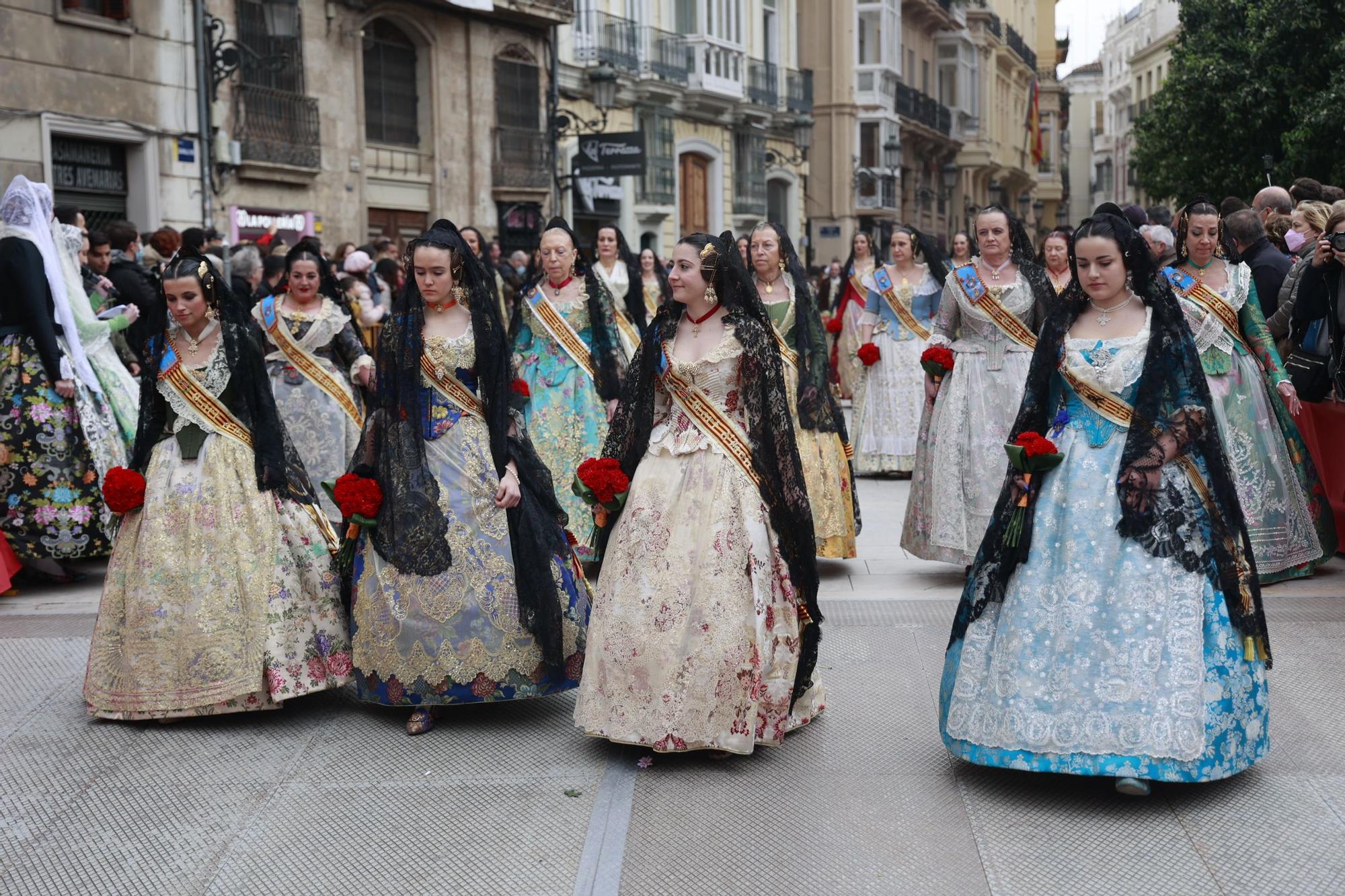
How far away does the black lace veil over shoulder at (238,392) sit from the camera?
18.1ft

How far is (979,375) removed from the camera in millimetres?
7469

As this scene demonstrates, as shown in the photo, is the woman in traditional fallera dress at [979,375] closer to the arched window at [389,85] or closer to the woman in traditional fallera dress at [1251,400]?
the woman in traditional fallera dress at [1251,400]

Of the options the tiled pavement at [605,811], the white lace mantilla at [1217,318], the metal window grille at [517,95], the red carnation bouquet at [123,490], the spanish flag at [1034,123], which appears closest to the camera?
the tiled pavement at [605,811]

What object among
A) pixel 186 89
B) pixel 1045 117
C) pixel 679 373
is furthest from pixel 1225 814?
pixel 1045 117

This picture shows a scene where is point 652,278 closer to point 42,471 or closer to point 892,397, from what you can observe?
point 892,397

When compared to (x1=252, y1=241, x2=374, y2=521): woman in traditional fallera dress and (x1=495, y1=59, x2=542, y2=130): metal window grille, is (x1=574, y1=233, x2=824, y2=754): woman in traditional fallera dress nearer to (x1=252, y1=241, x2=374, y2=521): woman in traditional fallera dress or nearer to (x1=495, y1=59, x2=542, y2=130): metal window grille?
(x1=252, y1=241, x2=374, y2=521): woman in traditional fallera dress

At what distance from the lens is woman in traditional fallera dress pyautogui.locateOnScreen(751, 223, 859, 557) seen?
7566mm

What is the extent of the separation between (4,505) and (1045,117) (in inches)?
2616

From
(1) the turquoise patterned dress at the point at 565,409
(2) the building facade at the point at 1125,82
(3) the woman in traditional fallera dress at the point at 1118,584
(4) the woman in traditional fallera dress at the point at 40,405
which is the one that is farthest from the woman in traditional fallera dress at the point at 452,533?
(2) the building facade at the point at 1125,82

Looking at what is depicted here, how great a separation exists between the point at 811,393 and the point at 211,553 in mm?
3288

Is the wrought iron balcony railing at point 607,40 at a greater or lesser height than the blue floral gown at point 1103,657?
greater

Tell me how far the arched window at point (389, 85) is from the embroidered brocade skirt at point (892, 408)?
1042cm

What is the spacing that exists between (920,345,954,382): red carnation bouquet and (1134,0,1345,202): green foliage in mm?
13393


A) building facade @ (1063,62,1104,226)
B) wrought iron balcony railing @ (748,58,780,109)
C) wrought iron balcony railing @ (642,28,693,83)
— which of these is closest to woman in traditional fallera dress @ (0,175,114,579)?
wrought iron balcony railing @ (642,28,693,83)
